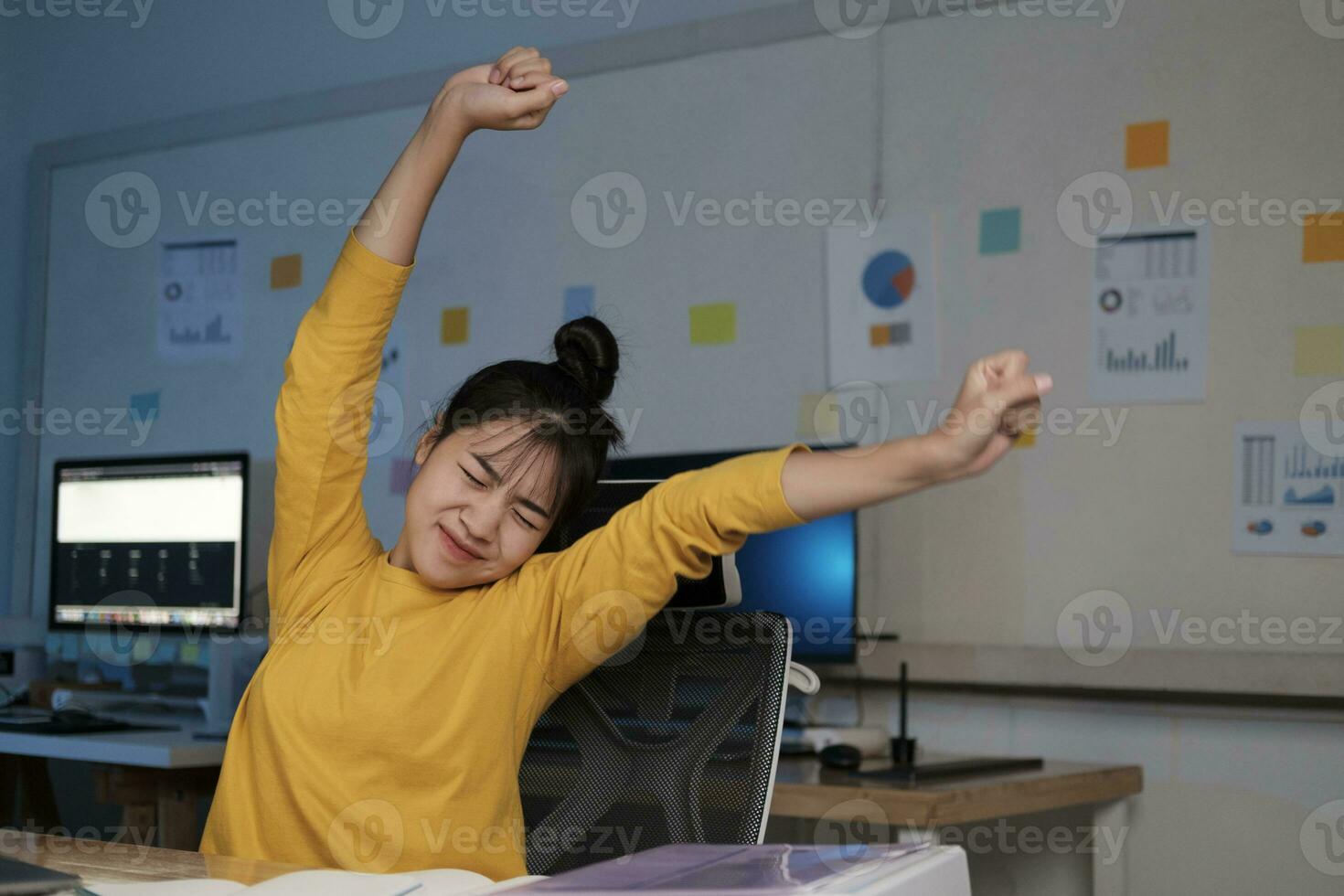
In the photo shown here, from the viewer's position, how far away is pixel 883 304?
2.40 m

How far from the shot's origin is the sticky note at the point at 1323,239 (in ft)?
6.72

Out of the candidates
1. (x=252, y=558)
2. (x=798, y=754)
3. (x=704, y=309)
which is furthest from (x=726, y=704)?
(x=252, y=558)

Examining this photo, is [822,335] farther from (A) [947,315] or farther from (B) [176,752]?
(B) [176,752]

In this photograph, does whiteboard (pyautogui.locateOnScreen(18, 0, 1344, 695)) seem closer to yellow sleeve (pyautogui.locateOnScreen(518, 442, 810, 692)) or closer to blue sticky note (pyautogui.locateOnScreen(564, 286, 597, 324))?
blue sticky note (pyautogui.locateOnScreen(564, 286, 597, 324))

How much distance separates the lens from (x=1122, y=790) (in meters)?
2.08

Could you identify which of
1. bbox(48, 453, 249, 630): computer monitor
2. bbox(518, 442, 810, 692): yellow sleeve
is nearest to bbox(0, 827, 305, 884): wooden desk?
bbox(518, 442, 810, 692): yellow sleeve

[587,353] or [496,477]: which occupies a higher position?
[587,353]

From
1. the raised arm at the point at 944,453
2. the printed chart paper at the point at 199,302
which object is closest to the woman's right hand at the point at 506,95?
the raised arm at the point at 944,453

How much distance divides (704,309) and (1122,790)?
107cm

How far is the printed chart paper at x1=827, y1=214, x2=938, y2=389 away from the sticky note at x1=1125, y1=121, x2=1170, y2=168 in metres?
0.33

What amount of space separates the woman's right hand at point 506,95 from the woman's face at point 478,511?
0.83 ft

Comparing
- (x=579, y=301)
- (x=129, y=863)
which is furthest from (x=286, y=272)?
(x=129, y=863)

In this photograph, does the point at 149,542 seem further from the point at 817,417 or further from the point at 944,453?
the point at 944,453

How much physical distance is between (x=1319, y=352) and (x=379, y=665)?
4.87 ft
